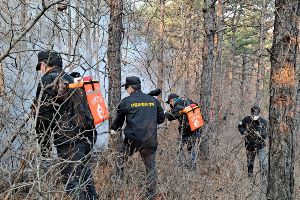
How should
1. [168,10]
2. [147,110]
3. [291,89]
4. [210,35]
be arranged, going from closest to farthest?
[291,89]
[147,110]
[210,35]
[168,10]

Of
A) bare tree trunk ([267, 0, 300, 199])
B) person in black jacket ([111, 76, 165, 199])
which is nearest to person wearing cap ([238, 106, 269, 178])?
bare tree trunk ([267, 0, 300, 199])

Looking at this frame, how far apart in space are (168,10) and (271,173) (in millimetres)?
15701

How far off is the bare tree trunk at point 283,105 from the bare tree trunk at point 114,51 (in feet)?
9.72

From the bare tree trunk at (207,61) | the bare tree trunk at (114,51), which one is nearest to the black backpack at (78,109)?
the bare tree trunk at (114,51)

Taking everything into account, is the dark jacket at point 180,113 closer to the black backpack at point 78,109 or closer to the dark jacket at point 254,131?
the dark jacket at point 254,131

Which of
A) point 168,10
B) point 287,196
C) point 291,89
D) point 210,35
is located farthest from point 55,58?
point 168,10

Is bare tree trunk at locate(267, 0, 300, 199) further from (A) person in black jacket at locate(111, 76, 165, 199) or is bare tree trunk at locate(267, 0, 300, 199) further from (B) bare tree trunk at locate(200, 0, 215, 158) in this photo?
(B) bare tree trunk at locate(200, 0, 215, 158)

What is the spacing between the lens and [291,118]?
10.1 ft

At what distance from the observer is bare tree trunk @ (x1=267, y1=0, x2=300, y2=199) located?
3.00 metres

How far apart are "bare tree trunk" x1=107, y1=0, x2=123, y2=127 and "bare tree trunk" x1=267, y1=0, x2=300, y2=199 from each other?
9.72 ft

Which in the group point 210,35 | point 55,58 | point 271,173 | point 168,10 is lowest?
point 271,173

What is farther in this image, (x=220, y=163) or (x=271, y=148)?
(x=220, y=163)

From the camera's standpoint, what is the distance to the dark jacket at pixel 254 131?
5.67 meters

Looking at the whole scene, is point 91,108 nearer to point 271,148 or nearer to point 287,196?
point 271,148
